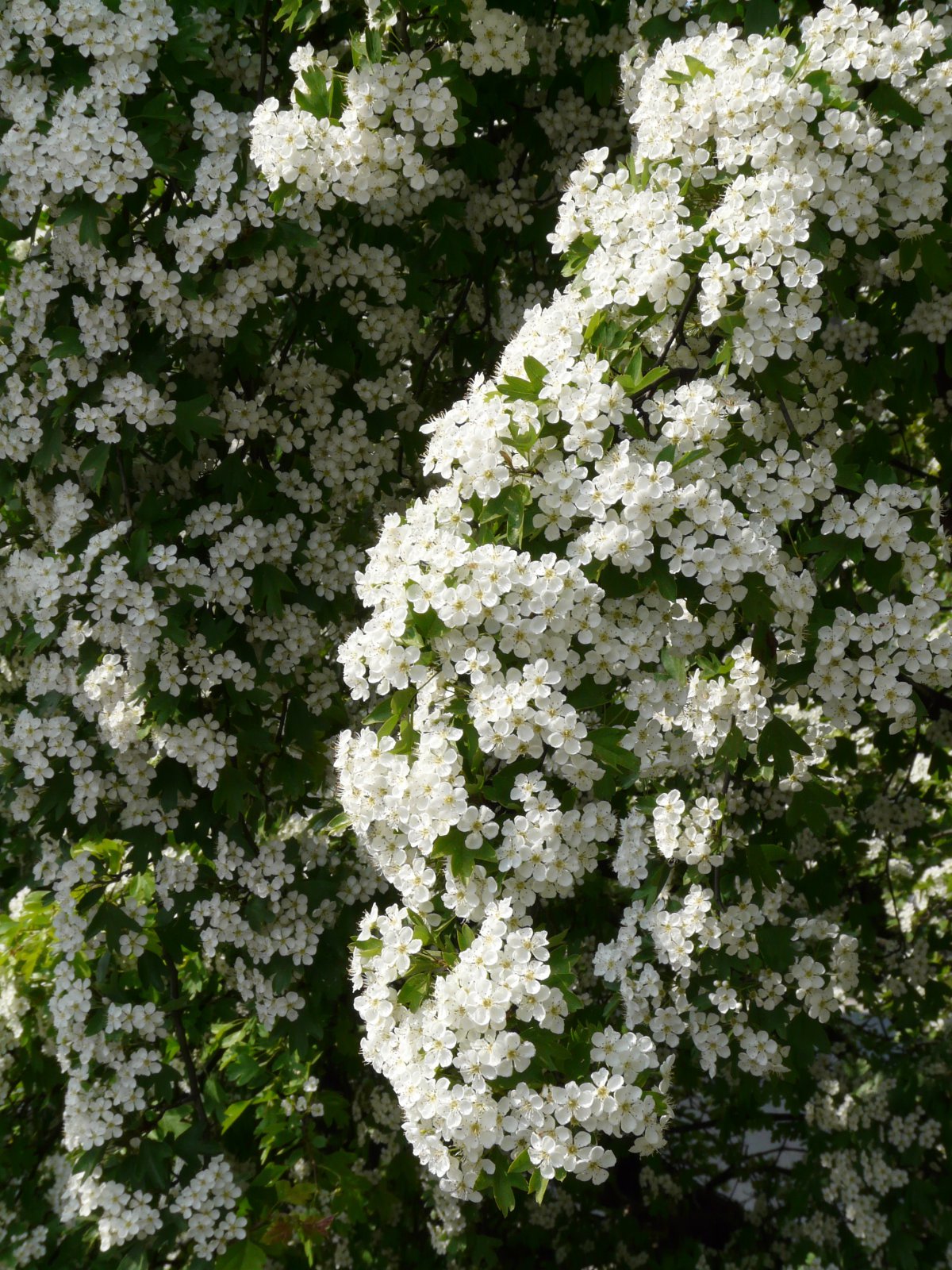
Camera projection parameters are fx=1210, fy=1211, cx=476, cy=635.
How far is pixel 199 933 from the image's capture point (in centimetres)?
357

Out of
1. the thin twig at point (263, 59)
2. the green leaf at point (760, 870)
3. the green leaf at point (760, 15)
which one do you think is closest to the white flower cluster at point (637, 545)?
the green leaf at point (760, 15)

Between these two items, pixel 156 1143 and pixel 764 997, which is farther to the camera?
pixel 156 1143

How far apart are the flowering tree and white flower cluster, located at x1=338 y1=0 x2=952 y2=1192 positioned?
1 centimetres

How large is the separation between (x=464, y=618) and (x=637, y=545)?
35 cm

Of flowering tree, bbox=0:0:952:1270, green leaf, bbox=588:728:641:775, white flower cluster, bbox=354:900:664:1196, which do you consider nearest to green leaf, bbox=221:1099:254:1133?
flowering tree, bbox=0:0:952:1270

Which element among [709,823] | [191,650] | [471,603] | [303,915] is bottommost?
[709,823]

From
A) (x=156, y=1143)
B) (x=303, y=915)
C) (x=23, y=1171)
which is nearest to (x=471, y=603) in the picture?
(x=303, y=915)

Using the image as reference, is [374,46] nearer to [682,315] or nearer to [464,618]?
[682,315]

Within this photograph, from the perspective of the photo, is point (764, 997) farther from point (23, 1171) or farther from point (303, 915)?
point (23, 1171)

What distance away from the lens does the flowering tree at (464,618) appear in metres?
2.22

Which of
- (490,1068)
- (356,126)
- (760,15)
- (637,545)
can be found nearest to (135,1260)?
(490,1068)

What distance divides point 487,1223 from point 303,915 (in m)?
2.18

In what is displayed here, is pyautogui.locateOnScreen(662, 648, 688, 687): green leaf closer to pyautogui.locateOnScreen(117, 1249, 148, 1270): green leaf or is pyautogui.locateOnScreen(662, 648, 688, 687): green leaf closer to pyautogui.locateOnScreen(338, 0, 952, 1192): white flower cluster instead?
pyautogui.locateOnScreen(338, 0, 952, 1192): white flower cluster

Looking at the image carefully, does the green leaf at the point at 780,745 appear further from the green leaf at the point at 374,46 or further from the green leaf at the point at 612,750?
the green leaf at the point at 374,46
